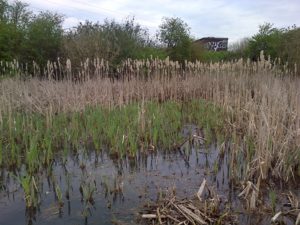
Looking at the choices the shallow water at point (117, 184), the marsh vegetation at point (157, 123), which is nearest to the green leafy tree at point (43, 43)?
the marsh vegetation at point (157, 123)

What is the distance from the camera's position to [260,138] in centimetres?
500

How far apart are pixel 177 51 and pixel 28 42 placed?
30.2ft

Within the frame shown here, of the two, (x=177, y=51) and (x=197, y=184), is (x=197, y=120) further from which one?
(x=177, y=51)

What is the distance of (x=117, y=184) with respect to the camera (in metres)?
4.82

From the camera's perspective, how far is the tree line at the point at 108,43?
565 inches

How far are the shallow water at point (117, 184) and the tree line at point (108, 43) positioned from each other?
8.08 metres

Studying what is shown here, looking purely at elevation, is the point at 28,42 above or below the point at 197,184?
above

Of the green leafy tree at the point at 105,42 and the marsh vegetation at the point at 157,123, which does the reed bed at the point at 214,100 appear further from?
the green leafy tree at the point at 105,42

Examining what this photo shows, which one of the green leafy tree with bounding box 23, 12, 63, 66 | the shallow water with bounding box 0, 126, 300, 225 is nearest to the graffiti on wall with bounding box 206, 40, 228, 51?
the green leafy tree with bounding box 23, 12, 63, 66

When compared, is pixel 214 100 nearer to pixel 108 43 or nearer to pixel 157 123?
pixel 157 123

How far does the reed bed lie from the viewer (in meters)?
5.21

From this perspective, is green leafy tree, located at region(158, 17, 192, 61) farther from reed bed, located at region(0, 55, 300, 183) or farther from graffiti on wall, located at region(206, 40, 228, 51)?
graffiti on wall, located at region(206, 40, 228, 51)

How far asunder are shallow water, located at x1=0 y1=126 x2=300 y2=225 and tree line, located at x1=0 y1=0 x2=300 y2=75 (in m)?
8.08

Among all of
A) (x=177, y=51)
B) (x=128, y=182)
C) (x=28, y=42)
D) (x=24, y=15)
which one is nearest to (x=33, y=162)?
(x=128, y=182)
